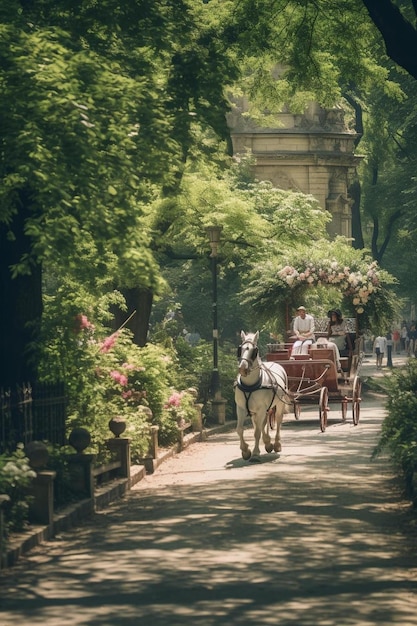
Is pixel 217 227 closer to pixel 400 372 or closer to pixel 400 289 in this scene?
pixel 400 372

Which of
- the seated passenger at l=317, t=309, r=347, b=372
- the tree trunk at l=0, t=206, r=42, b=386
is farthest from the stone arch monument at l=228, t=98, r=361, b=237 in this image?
the tree trunk at l=0, t=206, r=42, b=386

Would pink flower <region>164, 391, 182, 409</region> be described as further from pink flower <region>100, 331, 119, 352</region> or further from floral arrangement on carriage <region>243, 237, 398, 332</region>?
floral arrangement on carriage <region>243, 237, 398, 332</region>

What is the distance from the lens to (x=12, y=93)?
1655 cm

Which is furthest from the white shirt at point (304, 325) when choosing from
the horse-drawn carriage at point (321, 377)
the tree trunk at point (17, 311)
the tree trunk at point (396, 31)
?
the tree trunk at point (396, 31)

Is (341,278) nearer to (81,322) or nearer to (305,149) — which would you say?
(81,322)

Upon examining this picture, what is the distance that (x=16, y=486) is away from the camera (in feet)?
50.7

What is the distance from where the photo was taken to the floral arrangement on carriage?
111 feet

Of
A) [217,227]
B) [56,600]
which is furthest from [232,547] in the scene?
[217,227]

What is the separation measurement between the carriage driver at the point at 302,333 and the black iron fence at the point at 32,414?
39.8 ft

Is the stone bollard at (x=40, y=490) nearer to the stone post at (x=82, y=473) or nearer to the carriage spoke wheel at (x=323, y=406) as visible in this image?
the stone post at (x=82, y=473)

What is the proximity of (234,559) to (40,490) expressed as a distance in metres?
3.02

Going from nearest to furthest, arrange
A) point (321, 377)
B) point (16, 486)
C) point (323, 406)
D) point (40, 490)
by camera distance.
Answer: point (16, 486) < point (40, 490) < point (323, 406) < point (321, 377)

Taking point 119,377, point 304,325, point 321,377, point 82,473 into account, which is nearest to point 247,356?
point 119,377

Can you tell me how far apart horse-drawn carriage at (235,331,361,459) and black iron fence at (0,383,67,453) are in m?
5.40
